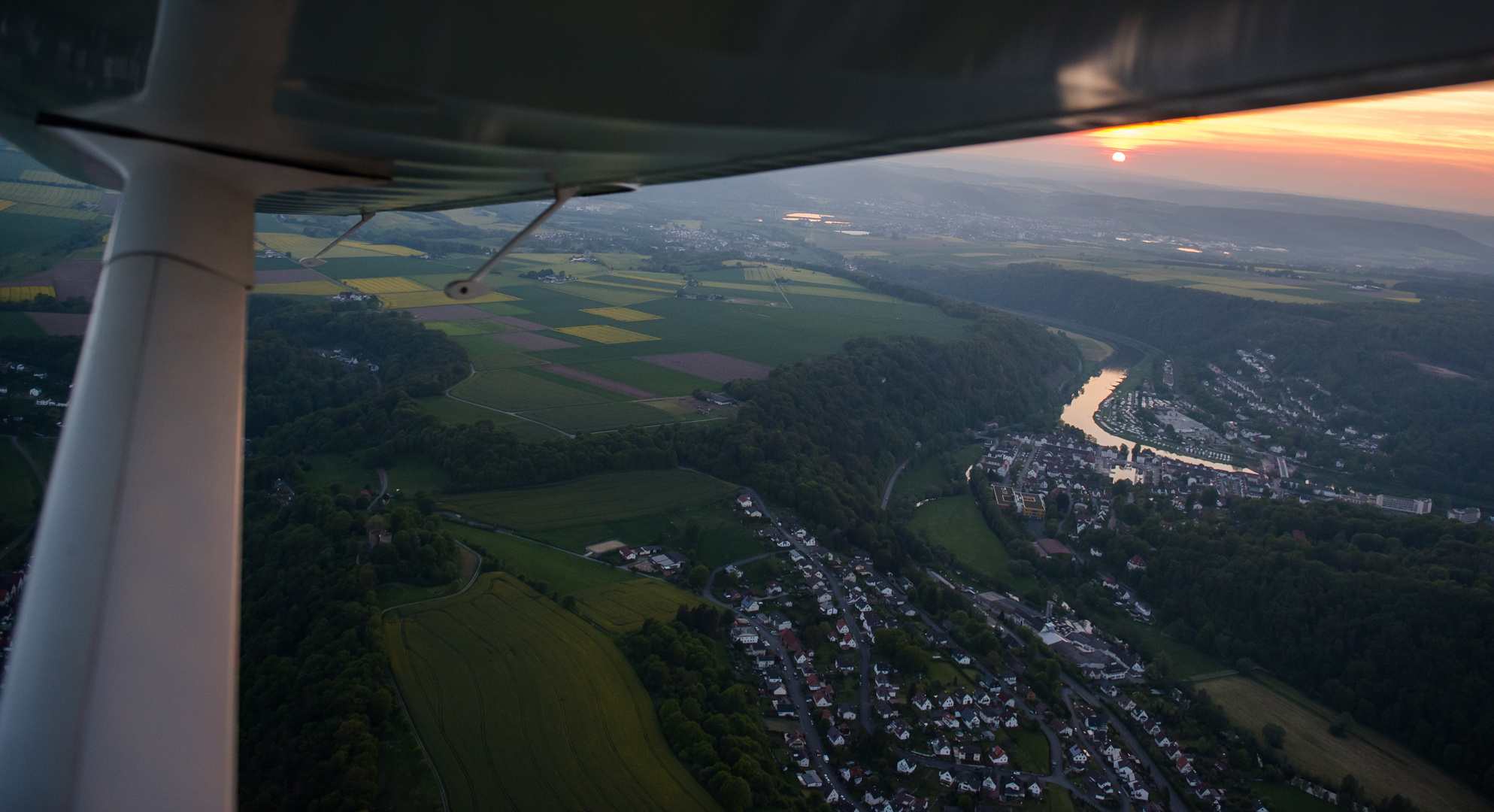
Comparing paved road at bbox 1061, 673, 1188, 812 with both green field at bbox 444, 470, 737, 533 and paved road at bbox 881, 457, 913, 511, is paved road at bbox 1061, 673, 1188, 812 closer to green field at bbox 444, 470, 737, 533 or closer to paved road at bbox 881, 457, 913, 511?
paved road at bbox 881, 457, 913, 511

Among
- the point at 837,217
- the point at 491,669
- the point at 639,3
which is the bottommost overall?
the point at 491,669

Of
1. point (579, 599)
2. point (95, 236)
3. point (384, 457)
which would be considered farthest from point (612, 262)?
point (579, 599)

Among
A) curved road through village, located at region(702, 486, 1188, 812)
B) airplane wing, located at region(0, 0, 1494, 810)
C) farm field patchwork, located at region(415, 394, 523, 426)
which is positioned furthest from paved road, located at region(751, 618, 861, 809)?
farm field patchwork, located at region(415, 394, 523, 426)

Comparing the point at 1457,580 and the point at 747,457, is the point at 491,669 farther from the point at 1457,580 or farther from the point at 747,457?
the point at 1457,580

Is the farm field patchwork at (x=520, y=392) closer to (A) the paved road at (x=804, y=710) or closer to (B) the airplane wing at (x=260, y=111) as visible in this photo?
(A) the paved road at (x=804, y=710)

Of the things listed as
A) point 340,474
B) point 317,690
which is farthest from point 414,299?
point 317,690
